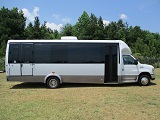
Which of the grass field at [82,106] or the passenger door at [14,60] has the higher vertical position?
the passenger door at [14,60]

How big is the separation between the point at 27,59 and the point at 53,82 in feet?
6.53

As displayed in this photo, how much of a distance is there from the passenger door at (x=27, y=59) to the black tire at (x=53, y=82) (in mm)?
1144

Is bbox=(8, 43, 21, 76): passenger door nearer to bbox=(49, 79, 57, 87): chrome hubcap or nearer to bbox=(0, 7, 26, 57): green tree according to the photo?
bbox=(49, 79, 57, 87): chrome hubcap

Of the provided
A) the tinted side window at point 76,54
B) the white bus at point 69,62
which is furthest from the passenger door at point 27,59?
the tinted side window at point 76,54

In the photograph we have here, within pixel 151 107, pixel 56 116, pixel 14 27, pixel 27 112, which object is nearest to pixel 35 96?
pixel 27 112

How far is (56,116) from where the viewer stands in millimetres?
8125

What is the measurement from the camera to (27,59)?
14250 millimetres

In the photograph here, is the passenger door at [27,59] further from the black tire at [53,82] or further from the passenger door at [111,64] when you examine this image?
the passenger door at [111,64]

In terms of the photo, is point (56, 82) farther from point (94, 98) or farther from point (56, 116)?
point (56, 116)

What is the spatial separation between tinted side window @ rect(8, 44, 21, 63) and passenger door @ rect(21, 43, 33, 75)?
0.75 feet

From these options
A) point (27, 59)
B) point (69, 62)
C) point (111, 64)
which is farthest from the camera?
point (111, 64)

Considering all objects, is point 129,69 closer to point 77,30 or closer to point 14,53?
point 14,53

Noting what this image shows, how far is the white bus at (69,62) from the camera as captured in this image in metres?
14.2

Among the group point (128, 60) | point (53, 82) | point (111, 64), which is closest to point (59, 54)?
point (53, 82)
